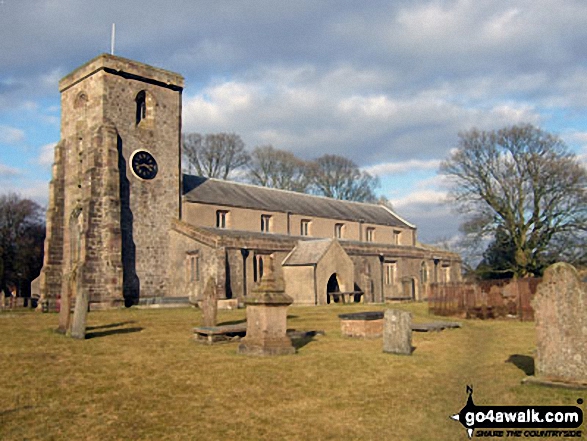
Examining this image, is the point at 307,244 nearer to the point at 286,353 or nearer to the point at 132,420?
the point at 286,353

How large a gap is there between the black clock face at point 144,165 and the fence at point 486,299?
19457 mm

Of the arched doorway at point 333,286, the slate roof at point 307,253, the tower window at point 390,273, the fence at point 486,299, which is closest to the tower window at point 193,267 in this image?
the slate roof at point 307,253

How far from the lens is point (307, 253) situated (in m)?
36.8

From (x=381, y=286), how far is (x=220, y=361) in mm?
32775

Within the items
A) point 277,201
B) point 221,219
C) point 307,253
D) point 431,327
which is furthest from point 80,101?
point 431,327

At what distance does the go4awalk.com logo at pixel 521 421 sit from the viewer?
738 cm

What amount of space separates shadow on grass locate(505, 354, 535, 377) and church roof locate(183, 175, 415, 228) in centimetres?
2700

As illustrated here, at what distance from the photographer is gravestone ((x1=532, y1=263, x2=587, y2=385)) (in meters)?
9.40

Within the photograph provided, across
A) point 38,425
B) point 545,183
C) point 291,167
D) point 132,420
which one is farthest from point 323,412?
point 291,167

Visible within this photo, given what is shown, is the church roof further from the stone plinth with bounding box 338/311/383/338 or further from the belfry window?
the stone plinth with bounding box 338/311/383/338

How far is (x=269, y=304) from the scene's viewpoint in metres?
13.1

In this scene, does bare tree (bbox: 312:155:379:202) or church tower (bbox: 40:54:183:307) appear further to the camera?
bare tree (bbox: 312:155:379:202)

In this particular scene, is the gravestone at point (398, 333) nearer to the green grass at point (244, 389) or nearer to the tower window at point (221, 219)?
the green grass at point (244, 389)

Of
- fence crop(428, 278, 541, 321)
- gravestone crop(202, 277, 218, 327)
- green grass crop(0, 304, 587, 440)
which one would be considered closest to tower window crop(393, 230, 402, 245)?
fence crop(428, 278, 541, 321)
